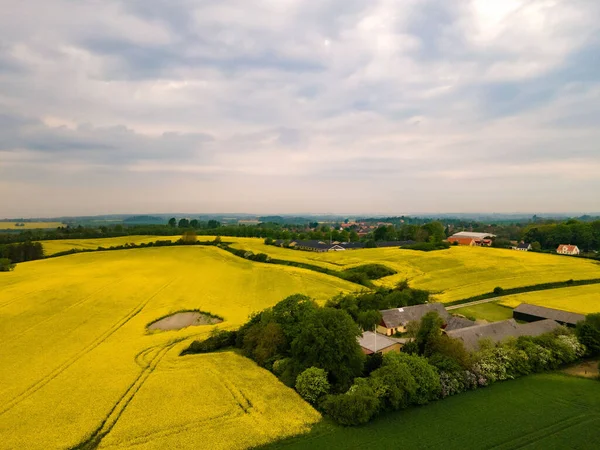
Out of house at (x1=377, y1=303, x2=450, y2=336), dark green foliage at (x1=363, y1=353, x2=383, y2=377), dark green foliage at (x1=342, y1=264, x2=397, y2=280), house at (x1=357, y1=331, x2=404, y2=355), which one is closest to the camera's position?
dark green foliage at (x1=363, y1=353, x2=383, y2=377)

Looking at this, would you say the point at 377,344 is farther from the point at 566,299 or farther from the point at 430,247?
the point at 430,247

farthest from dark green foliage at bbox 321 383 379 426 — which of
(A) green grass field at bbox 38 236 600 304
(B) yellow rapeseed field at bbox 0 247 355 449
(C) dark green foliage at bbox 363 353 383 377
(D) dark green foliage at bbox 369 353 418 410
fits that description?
(A) green grass field at bbox 38 236 600 304

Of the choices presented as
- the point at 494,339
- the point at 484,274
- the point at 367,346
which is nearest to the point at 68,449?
the point at 367,346

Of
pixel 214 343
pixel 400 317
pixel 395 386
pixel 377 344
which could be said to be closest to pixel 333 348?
pixel 395 386

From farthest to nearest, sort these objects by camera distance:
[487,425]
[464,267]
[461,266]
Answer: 1. [461,266]
2. [464,267]
3. [487,425]

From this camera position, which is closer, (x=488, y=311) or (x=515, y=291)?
(x=488, y=311)

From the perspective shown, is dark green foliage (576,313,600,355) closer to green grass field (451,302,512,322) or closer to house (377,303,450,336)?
green grass field (451,302,512,322)
